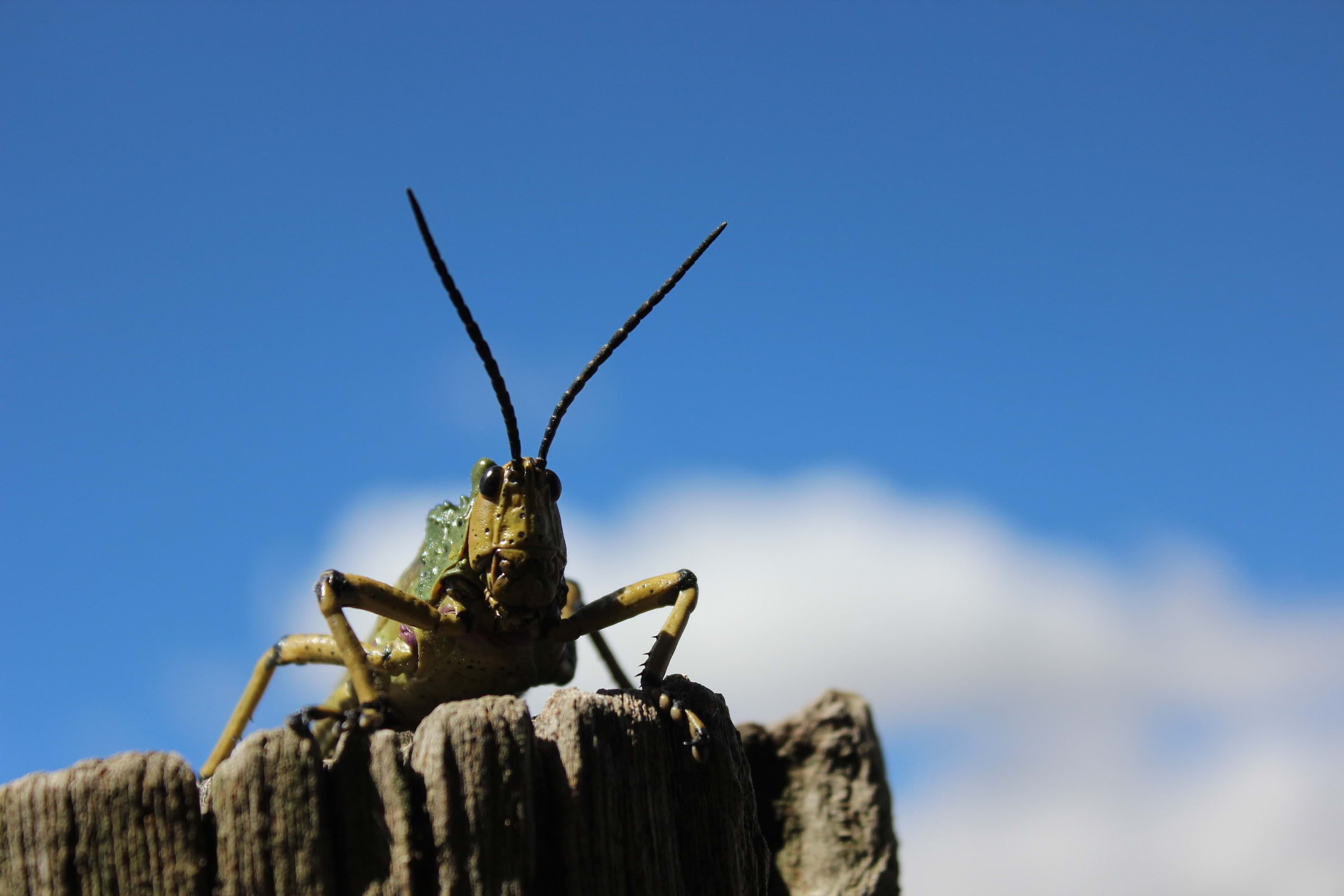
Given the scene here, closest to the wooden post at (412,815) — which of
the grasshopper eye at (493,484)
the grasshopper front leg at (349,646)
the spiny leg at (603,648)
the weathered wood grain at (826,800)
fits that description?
the grasshopper front leg at (349,646)

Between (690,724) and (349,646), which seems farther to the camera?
(349,646)

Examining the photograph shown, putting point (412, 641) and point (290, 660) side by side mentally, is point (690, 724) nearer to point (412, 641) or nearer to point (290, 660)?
point (412, 641)

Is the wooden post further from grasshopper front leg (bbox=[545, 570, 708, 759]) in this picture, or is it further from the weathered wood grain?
the weathered wood grain

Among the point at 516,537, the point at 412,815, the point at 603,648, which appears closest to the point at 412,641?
the point at 516,537

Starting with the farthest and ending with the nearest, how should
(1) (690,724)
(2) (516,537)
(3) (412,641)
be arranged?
(3) (412,641)
(2) (516,537)
(1) (690,724)

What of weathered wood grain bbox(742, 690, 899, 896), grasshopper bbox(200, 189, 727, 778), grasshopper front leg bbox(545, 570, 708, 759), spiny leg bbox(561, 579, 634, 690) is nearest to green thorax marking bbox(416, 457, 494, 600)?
grasshopper bbox(200, 189, 727, 778)

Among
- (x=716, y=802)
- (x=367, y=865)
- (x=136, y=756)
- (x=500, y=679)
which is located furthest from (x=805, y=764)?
(x=136, y=756)

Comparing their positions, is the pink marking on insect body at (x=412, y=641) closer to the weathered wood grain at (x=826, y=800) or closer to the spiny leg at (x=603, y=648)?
the spiny leg at (x=603, y=648)
